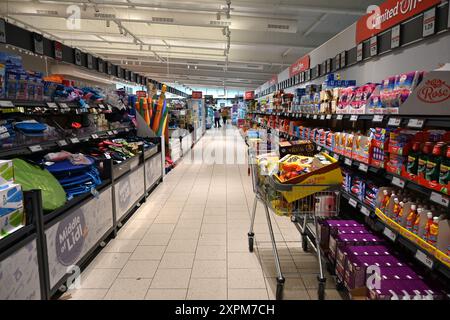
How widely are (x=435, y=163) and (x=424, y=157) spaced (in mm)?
115

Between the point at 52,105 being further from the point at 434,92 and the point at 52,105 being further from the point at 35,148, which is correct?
the point at 434,92

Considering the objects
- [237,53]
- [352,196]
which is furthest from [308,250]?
[237,53]

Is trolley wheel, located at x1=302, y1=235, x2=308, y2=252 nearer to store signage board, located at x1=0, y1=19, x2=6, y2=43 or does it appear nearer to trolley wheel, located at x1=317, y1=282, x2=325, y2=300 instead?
trolley wheel, located at x1=317, y1=282, x2=325, y2=300

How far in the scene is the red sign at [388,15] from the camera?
9.18ft

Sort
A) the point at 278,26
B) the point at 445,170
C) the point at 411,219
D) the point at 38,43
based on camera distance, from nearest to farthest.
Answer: the point at 445,170, the point at 411,219, the point at 38,43, the point at 278,26

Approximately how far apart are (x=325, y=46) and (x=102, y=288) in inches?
211

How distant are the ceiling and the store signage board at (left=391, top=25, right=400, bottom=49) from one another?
390cm

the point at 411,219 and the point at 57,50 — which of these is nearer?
the point at 411,219

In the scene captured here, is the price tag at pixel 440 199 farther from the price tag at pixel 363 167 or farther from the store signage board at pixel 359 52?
the store signage board at pixel 359 52

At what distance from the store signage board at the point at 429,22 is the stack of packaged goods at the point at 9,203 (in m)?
3.45

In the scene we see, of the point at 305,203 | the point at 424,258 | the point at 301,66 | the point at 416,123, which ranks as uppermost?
the point at 301,66

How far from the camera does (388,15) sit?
3340 millimetres

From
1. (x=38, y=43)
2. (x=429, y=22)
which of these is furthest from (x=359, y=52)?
(x=38, y=43)

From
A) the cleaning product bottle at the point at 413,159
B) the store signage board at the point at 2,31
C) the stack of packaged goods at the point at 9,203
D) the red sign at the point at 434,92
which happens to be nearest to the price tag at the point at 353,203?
the cleaning product bottle at the point at 413,159
